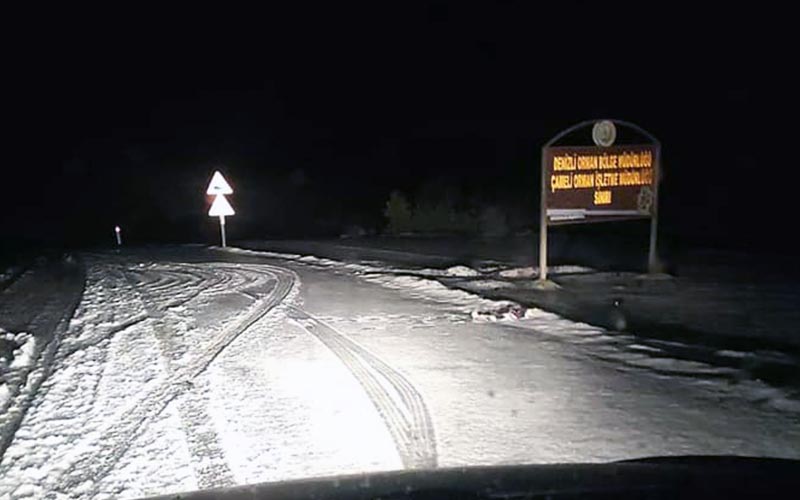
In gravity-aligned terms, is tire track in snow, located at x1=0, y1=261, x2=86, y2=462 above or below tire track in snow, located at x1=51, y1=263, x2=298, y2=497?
below

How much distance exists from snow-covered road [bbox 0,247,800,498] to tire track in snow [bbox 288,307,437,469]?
2cm

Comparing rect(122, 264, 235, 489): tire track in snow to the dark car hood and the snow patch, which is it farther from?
the snow patch

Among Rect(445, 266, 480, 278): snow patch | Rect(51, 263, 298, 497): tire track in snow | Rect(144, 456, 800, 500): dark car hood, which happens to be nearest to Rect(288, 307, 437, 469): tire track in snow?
Rect(51, 263, 298, 497): tire track in snow

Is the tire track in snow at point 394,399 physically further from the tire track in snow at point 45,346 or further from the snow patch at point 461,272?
the snow patch at point 461,272

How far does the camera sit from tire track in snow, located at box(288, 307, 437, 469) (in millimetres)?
5824

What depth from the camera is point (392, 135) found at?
62.3 m

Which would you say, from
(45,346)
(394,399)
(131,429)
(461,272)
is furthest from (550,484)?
(461,272)

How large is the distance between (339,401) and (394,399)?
0.51 metres

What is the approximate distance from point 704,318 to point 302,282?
24.0 ft

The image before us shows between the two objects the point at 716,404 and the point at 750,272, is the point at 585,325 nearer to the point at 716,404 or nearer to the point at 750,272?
the point at 716,404

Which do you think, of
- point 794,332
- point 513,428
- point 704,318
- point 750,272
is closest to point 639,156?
point 750,272

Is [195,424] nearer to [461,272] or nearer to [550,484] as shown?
[550,484]

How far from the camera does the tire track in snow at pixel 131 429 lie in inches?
213

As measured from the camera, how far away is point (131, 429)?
644cm
